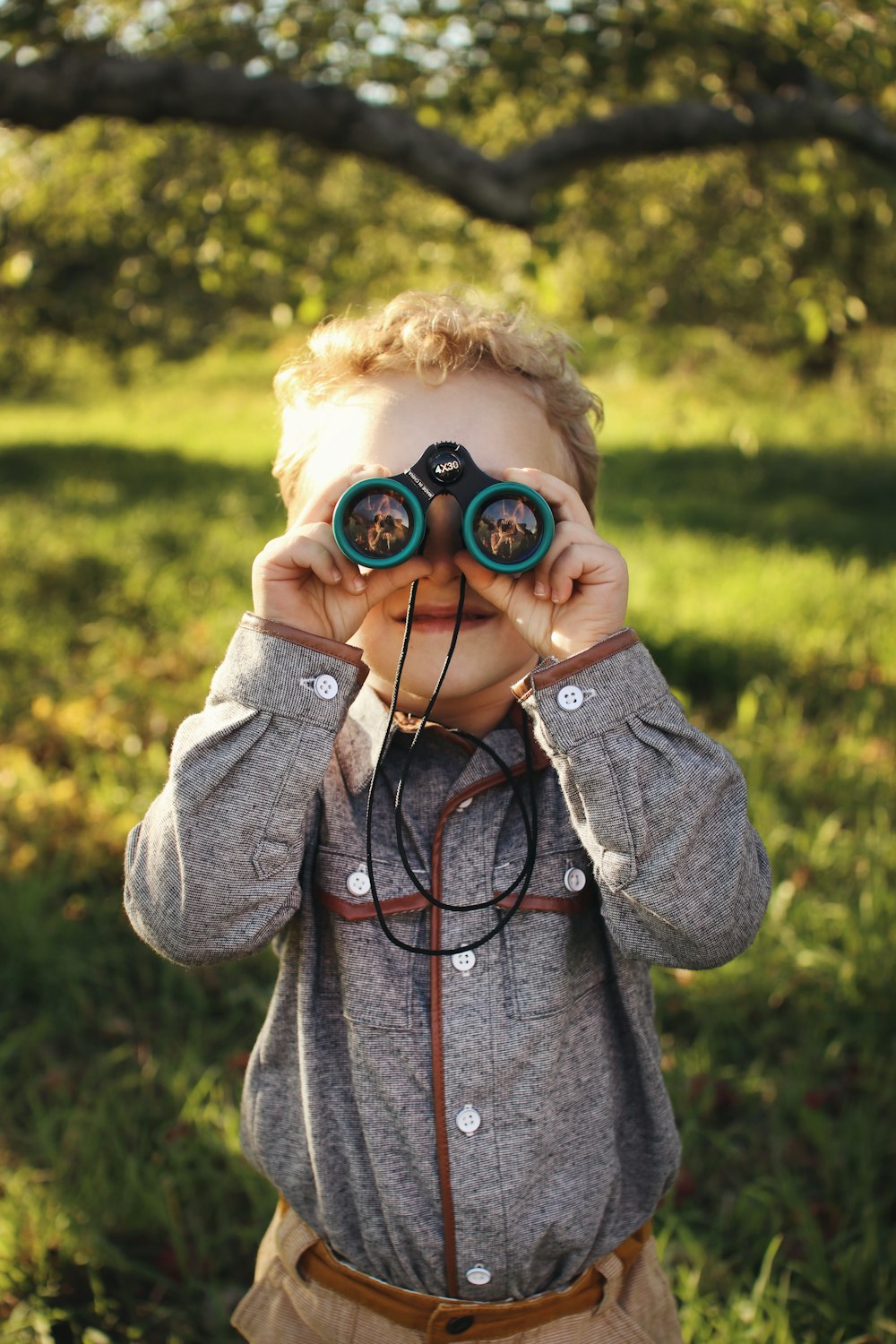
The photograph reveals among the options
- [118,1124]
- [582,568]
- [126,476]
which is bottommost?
[126,476]

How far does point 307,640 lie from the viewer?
4.79 ft

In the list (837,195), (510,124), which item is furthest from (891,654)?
(510,124)

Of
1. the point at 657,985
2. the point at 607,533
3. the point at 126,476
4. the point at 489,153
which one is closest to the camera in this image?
the point at 657,985

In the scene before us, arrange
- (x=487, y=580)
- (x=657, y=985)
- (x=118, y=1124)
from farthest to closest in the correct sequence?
(x=657, y=985)
(x=118, y=1124)
(x=487, y=580)

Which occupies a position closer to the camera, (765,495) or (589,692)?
(589,692)

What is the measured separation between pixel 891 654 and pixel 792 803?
165 cm

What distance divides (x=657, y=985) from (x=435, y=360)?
2076 millimetres

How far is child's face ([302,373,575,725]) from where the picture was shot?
1512 millimetres

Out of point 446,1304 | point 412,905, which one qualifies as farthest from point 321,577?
Result: point 446,1304

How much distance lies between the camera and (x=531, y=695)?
1430mm

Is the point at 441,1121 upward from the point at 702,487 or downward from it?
upward

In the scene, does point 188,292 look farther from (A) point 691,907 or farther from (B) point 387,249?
(A) point 691,907

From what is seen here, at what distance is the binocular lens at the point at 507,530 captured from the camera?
4.61 feet

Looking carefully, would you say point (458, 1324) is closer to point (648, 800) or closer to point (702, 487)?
point (648, 800)
